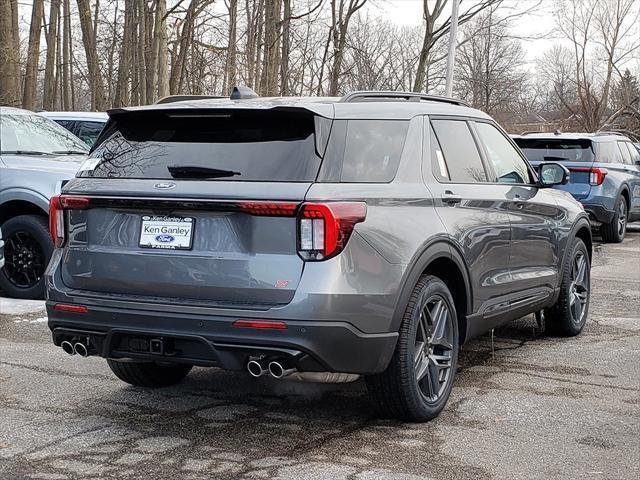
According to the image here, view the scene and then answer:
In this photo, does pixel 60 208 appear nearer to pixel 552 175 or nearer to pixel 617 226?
pixel 552 175

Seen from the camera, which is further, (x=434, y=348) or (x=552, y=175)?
(x=552, y=175)

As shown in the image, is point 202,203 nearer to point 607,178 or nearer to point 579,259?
point 579,259

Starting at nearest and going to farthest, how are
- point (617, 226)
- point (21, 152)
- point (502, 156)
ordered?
point (502, 156), point (21, 152), point (617, 226)

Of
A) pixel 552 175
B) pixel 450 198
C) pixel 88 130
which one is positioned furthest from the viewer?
pixel 88 130

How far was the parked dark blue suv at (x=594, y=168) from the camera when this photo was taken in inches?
562

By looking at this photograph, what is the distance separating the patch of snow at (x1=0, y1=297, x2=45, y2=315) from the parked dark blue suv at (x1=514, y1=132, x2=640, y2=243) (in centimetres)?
817

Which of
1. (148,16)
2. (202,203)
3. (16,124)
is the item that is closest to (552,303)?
(202,203)

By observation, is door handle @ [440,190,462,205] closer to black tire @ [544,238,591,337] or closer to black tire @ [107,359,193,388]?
black tire @ [107,359,193,388]

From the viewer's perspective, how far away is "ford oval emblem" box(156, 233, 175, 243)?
440 centimetres

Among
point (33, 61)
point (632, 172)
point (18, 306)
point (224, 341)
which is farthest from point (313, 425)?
point (33, 61)

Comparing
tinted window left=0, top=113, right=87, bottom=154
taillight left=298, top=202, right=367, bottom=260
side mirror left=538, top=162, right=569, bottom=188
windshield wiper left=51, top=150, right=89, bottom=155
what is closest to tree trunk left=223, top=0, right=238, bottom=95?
tinted window left=0, top=113, right=87, bottom=154

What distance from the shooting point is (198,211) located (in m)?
4.34

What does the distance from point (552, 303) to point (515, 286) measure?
101 cm

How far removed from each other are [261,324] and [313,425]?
0.93 metres
